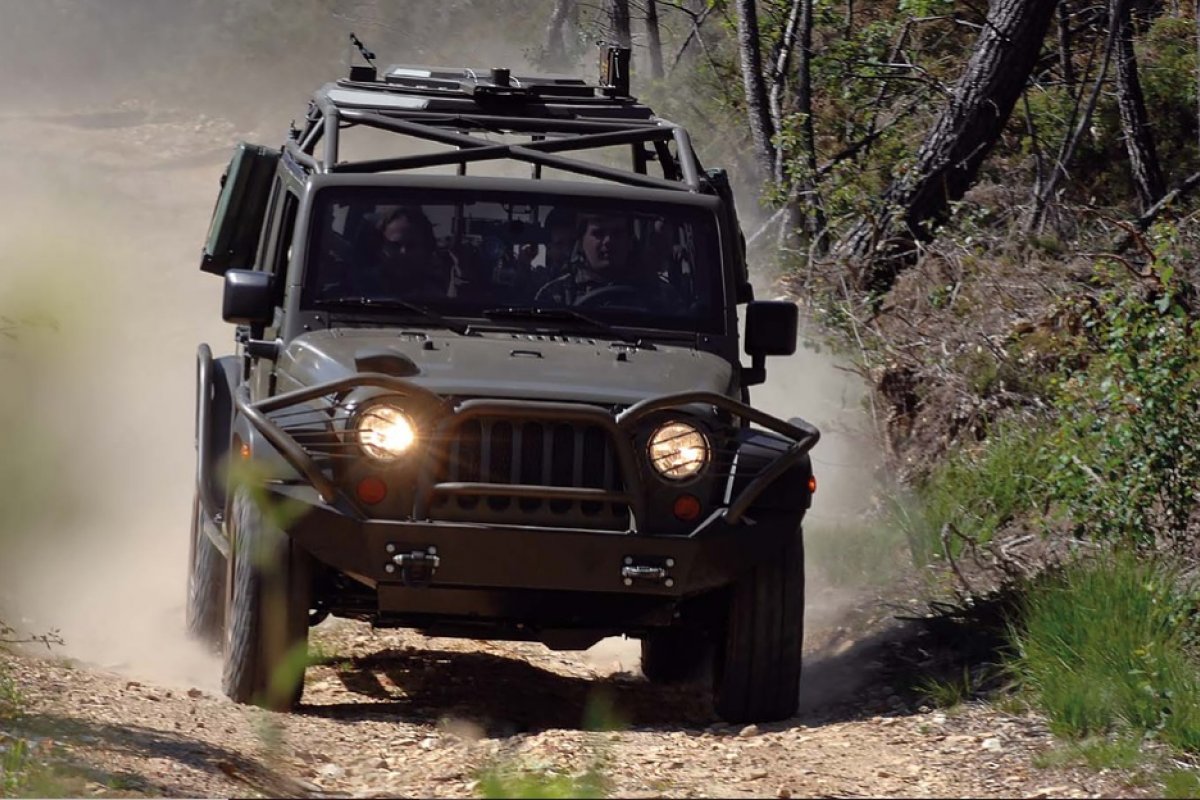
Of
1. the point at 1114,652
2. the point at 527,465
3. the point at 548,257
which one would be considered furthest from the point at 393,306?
the point at 1114,652

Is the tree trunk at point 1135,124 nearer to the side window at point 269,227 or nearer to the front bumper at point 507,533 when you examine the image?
the side window at point 269,227

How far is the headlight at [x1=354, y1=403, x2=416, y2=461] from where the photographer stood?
6027 millimetres

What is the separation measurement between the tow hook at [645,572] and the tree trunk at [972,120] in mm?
6453

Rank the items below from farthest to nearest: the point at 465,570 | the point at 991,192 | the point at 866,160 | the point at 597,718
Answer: the point at 866,160, the point at 991,192, the point at 597,718, the point at 465,570

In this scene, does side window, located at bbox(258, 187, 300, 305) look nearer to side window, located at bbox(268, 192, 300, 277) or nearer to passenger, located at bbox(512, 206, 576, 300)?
side window, located at bbox(268, 192, 300, 277)

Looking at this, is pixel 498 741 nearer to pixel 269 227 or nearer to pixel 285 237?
pixel 285 237

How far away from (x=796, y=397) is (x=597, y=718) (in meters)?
4.84

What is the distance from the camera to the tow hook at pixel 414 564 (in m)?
6.03

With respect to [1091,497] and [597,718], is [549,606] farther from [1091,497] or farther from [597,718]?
[1091,497]

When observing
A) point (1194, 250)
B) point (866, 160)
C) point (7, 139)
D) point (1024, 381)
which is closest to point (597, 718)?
point (1024, 381)

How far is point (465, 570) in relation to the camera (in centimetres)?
609

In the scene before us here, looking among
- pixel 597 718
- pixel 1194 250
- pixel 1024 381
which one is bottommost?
pixel 597 718

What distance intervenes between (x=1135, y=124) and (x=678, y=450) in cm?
749

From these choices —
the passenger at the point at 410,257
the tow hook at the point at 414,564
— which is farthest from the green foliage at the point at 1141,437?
the tow hook at the point at 414,564
